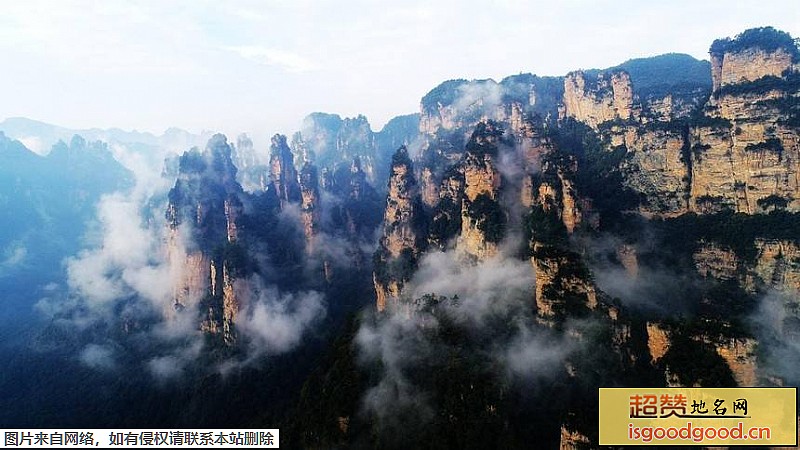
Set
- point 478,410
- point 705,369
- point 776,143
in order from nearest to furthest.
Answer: point 705,369 < point 478,410 < point 776,143

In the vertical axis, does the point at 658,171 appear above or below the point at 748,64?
below

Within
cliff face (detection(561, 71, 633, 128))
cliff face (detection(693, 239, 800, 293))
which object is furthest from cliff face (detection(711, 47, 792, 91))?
cliff face (detection(693, 239, 800, 293))

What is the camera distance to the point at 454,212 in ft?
238

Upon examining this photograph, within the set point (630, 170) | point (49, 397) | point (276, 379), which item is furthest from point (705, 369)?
point (49, 397)

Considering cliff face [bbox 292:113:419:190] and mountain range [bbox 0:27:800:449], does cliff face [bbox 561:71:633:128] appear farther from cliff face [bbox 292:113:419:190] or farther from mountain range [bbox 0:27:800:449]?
cliff face [bbox 292:113:419:190]

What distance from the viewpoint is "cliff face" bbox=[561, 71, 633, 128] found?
231 feet

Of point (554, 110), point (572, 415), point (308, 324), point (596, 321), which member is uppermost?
point (554, 110)

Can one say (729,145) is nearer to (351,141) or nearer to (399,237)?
(399,237)

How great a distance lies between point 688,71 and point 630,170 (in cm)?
5264

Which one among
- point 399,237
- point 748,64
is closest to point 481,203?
point 399,237

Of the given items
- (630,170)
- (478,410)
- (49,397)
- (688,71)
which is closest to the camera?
(478,410)

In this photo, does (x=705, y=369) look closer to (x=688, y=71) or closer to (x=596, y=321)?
(x=596, y=321)

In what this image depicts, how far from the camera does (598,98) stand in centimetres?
7606

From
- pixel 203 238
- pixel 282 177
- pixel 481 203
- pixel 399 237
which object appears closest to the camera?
pixel 481 203
